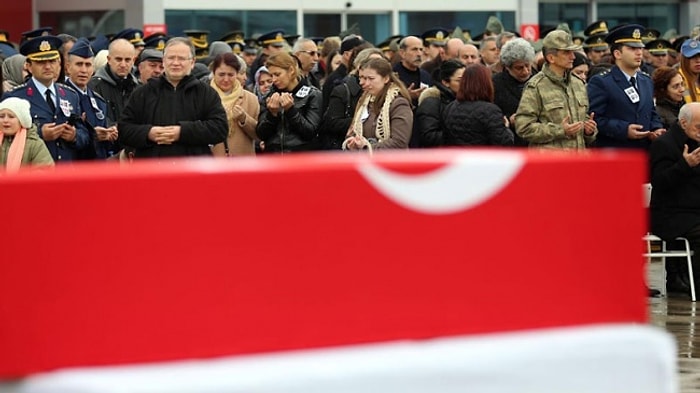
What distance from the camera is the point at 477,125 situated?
12289mm

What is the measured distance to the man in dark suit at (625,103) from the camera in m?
13.1

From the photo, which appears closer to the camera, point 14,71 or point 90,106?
point 90,106

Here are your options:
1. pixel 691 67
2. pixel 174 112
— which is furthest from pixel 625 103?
pixel 174 112

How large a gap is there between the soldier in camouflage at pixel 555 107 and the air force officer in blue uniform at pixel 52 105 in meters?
3.52

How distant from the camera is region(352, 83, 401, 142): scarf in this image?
1202 centimetres

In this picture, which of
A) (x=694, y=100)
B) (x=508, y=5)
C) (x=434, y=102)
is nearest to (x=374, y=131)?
(x=434, y=102)

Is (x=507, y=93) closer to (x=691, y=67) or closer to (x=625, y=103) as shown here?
(x=625, y=103)

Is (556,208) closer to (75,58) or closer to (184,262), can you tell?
(184,262)

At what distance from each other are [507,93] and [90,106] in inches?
150

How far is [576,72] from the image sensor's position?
49.1ft

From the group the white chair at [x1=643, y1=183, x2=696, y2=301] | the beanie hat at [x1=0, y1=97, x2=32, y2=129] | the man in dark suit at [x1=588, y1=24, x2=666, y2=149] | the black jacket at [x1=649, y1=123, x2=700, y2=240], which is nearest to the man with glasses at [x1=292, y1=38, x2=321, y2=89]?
the man in dark suit at [x1=588, y1=24, x2=666, y2=149]

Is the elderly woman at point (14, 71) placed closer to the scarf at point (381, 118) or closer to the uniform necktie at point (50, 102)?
the uniform necktie at point (50, 102)

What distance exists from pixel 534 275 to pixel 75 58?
9392mm

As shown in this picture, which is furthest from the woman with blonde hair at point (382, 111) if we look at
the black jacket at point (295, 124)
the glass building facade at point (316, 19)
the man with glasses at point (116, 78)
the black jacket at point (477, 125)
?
the glass building facade at point (316, 19)
